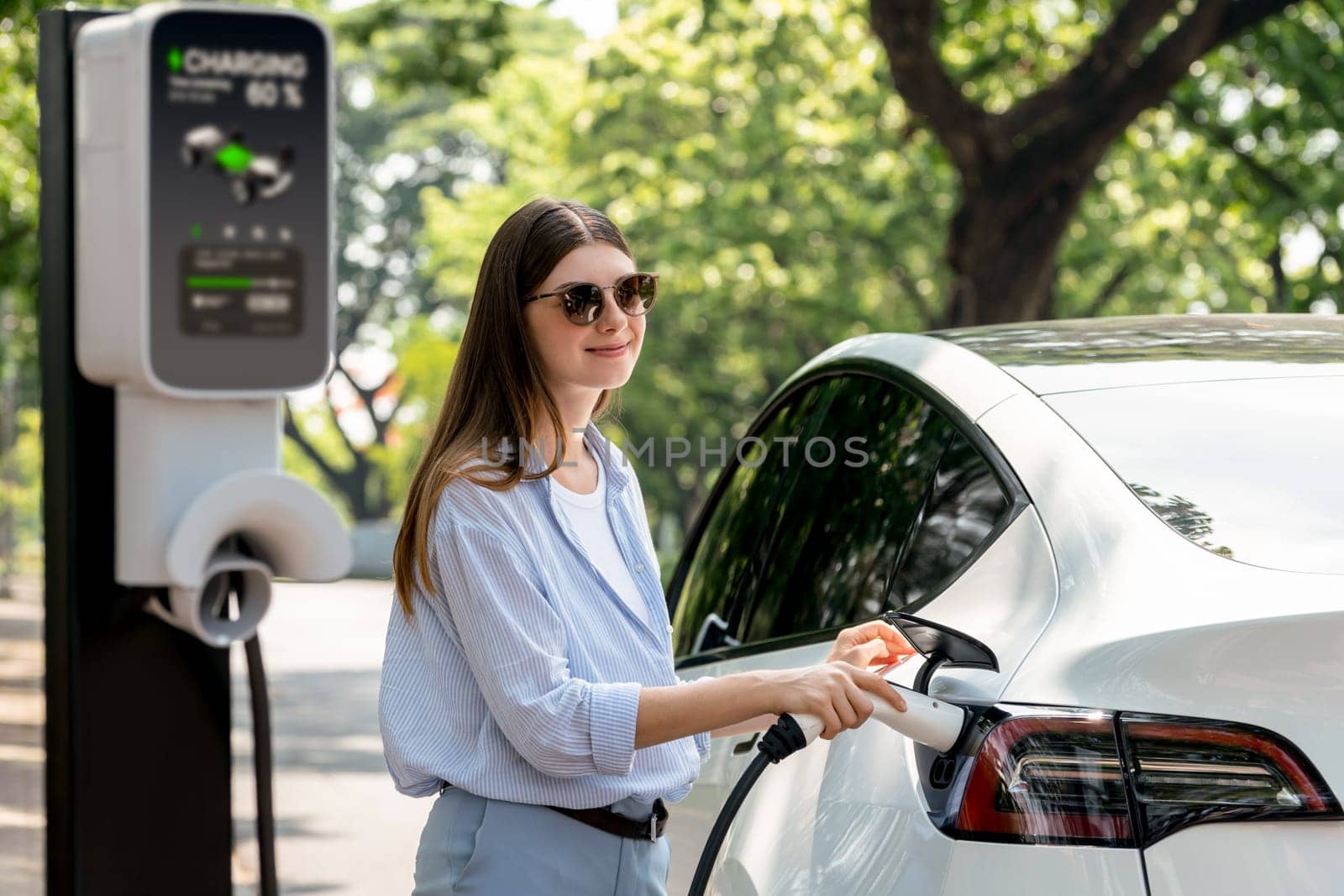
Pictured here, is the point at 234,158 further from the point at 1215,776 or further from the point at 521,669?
the point at 1215,776

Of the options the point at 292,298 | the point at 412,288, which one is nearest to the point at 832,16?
the point at 292,298

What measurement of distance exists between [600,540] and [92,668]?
1127 mm

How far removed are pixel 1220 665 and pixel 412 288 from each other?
5242cm

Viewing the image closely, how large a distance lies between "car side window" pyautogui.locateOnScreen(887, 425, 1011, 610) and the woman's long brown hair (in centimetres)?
60

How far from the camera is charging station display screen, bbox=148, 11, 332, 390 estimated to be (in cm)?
290

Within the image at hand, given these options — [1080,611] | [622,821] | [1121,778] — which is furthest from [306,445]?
[1121,778]

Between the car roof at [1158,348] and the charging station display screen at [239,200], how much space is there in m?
1.10

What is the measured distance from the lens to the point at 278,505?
3.03 m

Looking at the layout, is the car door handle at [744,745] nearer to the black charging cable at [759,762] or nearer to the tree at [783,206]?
the black charging cable at [759,762]

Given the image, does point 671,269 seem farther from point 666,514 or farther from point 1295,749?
point 1295,749

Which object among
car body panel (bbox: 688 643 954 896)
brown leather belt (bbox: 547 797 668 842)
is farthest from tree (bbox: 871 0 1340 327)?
brown leather belt (bbox: 547 797 668 842)

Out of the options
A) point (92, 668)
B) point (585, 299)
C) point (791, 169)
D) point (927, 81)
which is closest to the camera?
point (585, 299)

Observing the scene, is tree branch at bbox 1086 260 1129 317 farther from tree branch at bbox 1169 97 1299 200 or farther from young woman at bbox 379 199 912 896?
young woman at bbox 379 199 912 896

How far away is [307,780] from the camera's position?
10.1 meters
